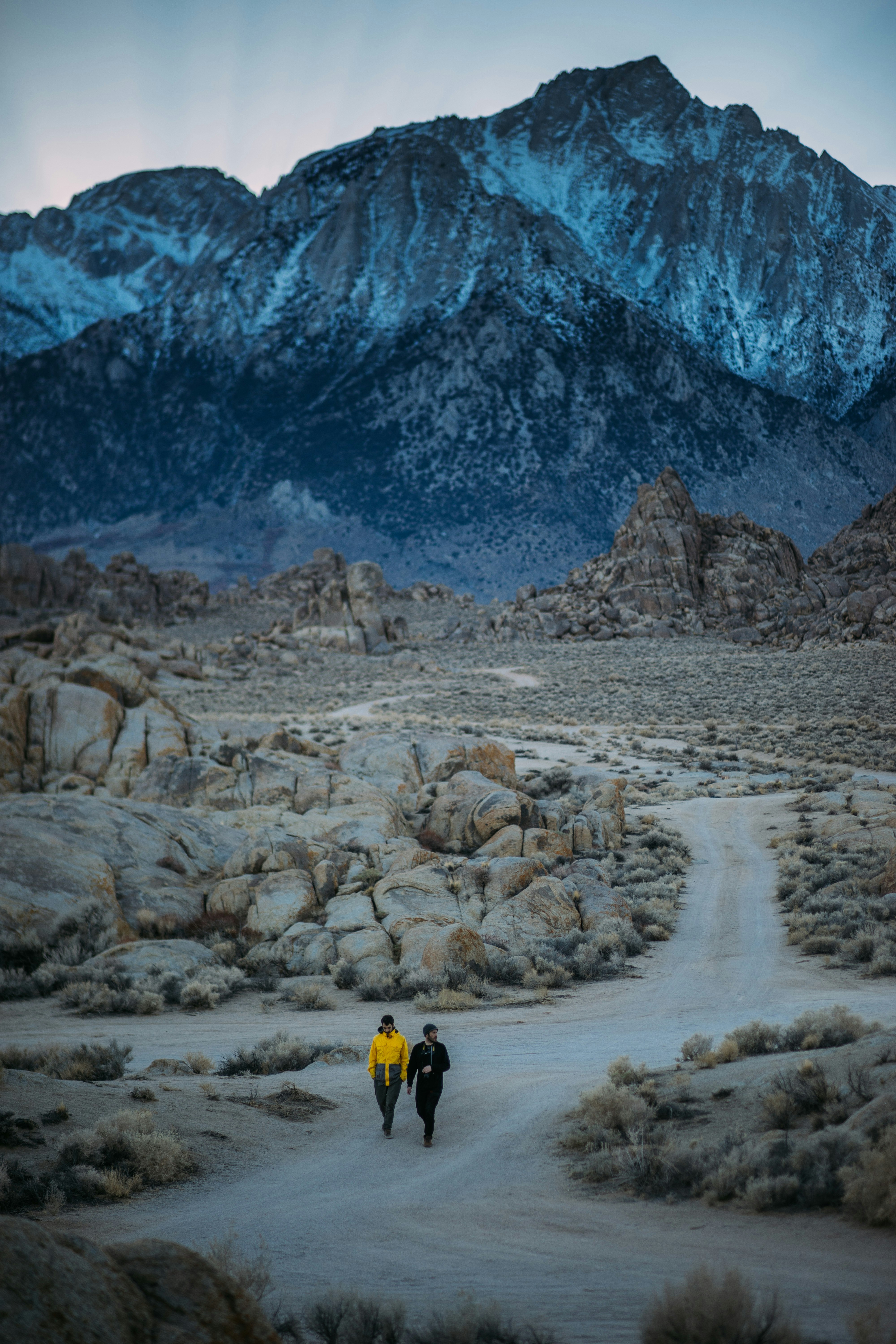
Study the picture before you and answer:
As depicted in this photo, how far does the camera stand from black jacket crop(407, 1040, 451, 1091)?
7.89 m

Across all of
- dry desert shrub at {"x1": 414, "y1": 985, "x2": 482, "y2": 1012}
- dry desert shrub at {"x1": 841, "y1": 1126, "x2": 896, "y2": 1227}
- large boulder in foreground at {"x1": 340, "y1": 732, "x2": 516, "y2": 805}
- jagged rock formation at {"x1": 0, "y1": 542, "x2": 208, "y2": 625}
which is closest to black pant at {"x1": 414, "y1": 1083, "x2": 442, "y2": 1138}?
dry desert shrub at {"x1": 414, "y1": 985, "x2": 482, "y2": 1012}

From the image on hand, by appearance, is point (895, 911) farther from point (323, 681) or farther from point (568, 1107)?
point (323, 681)

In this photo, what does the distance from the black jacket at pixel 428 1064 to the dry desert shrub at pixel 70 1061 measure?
3.43 metres

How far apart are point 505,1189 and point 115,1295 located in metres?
4.07

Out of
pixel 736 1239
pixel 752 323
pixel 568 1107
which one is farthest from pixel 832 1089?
pixel 752 323

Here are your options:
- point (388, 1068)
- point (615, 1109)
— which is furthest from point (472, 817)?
point (615, 1109)

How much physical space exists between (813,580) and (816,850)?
205 ft

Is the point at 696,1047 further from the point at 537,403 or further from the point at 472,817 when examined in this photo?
the point at 537,403

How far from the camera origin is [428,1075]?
312 inches

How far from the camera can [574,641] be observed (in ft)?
260

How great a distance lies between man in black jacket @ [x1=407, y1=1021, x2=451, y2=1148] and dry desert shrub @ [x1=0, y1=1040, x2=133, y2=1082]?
11.4 feet

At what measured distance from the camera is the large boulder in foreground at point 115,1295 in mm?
3135

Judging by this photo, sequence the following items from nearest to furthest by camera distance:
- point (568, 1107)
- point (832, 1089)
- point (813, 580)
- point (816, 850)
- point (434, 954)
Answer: point (832, 1089)
point (568, 1107)
point (434, 954)
point (816, 850)
point (813, 580)

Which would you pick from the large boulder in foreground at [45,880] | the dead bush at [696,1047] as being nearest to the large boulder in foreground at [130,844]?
the large boulder in foreground at [45,880]
